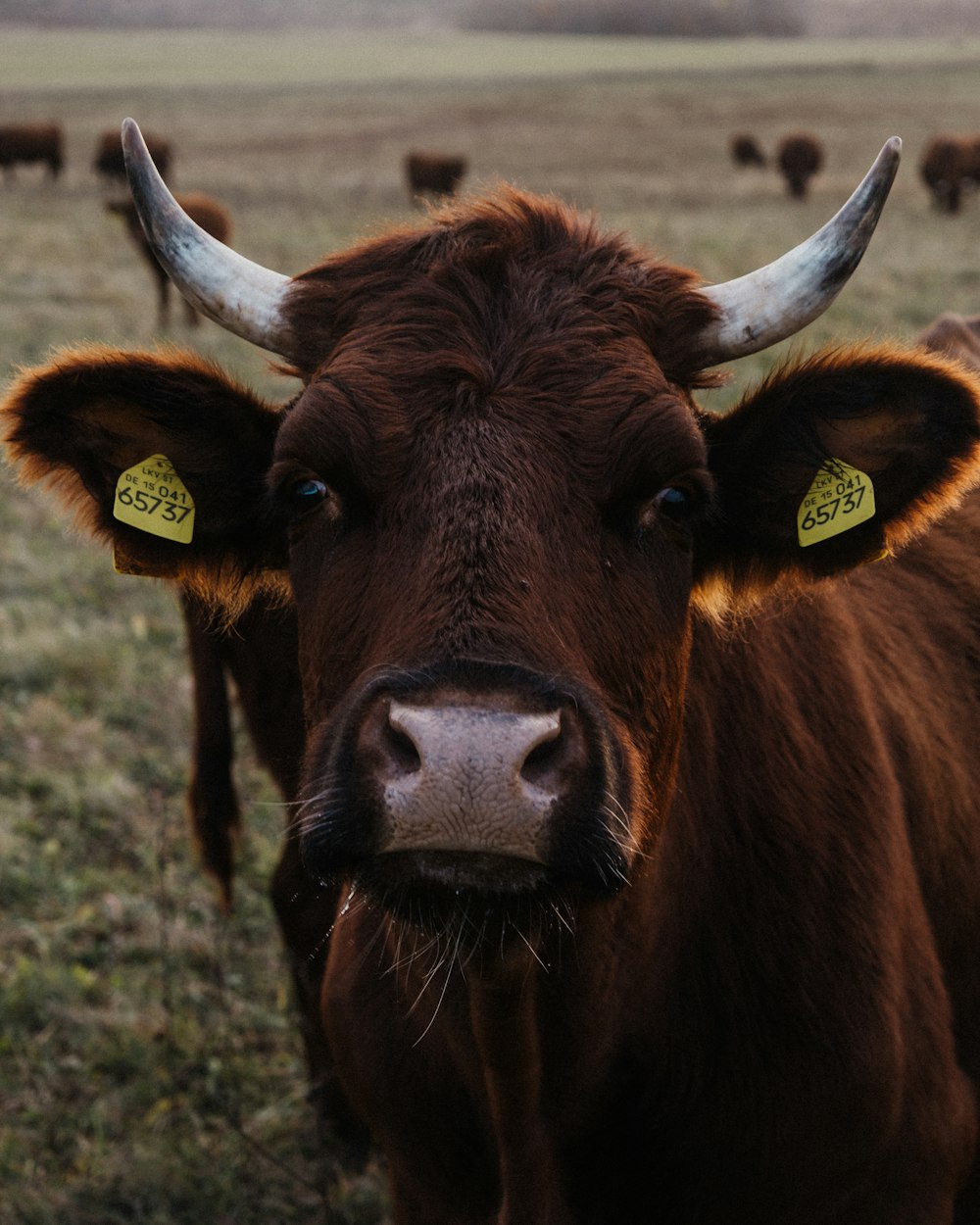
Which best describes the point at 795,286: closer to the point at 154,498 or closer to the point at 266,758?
the point at 154,498

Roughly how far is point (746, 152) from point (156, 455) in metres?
42.2

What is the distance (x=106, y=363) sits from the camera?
8.81 feet

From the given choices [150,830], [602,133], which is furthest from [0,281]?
[602,133]

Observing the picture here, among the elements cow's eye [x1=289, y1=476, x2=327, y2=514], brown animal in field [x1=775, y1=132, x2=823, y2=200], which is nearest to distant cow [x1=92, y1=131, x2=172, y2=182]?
brown animal in field [x1=775, y1=132, x2=823, y2=200]

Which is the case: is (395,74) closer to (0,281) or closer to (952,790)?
(0,281)

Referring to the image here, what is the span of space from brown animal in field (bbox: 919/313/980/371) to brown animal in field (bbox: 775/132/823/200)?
105ft

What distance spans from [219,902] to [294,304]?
280 cm

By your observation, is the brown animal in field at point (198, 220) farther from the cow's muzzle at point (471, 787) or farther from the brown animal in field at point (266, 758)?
the cow's muzzle at point (471, 787)

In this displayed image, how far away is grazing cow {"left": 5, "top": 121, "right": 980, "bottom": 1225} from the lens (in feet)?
6.99

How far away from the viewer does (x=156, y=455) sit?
2811mm

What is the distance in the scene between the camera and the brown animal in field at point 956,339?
440 cm

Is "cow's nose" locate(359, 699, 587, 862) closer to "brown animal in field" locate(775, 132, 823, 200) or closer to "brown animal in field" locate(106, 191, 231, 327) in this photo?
"brown animal in field" locate(106, 191, 231, 327)

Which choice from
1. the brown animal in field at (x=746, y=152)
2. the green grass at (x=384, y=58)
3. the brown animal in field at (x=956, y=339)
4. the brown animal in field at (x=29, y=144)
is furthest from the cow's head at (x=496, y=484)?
the green grass at (x=384, y=58)

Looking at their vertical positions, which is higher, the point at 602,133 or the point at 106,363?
the point at 106,363
